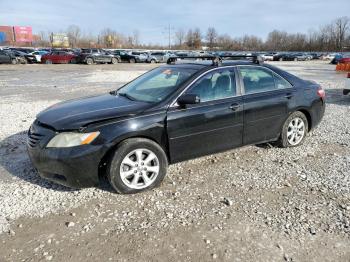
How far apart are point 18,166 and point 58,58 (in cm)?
3238

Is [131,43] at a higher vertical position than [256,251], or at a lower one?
higher

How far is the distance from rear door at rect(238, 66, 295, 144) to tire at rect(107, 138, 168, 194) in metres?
1.54

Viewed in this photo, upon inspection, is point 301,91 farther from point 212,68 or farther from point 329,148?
point 212,68

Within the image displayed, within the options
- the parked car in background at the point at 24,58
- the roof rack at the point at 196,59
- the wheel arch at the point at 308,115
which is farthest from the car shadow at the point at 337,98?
the parked car in background at the point at 24,58

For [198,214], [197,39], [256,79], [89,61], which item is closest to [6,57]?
[89,61]

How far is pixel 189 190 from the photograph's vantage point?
4051 millimetres

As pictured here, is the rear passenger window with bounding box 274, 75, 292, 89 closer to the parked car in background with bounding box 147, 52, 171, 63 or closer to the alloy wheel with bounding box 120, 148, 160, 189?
the alloy wheel with bounding box 120, 148, 160, 189

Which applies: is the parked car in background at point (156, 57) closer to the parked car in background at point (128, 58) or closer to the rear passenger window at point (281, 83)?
the parked car in background at point (128, 58)

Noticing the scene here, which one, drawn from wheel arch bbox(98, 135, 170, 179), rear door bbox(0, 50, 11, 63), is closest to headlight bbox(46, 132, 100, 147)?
wheel arch bbox(98, 135, 170, 179)

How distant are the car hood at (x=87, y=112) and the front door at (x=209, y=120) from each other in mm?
546

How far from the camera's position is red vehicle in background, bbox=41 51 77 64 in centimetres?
3406

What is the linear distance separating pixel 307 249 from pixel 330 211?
2.77 ft

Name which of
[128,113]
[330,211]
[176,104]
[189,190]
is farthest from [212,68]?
[330,211]

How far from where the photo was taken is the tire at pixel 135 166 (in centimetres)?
Answer: 373
